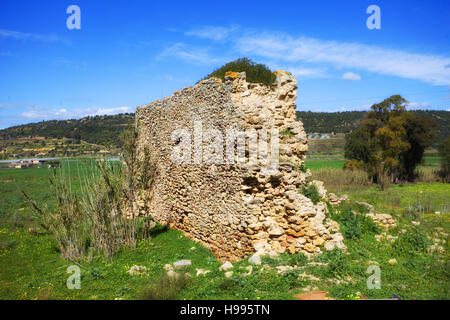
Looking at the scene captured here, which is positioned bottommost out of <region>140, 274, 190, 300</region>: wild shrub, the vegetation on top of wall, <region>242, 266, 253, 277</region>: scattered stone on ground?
<region>140, 274, 190, 300</region>: wild shrub

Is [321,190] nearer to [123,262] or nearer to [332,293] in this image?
[332,293]

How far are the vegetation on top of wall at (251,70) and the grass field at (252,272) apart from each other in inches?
202

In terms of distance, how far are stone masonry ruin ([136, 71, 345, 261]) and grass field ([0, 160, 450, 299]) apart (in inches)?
25.8

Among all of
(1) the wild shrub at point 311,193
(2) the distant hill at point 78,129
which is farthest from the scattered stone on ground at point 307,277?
(2) the distant hill at point 78,129

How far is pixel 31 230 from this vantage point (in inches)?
548

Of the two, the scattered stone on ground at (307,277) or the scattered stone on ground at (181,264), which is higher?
the scattered stone on ground at (307,277)

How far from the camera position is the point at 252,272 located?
6.45m

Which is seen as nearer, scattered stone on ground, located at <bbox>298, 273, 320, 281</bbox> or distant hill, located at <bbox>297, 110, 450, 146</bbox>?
scattered stone on ground, located at <bbox>298, 273, 320, 281</bbox>

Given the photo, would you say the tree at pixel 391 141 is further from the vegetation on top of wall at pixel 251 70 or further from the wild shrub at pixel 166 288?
the wild shrub at pixel 166 288

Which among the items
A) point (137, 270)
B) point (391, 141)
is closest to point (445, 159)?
point (391, 141)

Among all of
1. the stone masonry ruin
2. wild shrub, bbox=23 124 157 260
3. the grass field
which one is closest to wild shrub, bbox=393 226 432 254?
the grass field

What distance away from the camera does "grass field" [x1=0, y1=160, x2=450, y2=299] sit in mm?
5699

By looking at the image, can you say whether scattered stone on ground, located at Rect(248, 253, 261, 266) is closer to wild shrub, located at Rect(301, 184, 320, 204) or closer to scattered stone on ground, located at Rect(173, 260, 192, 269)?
scattered stone on ground, located at Rect(173, 260, 192, 269)

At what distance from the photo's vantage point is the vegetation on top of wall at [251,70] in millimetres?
9297
